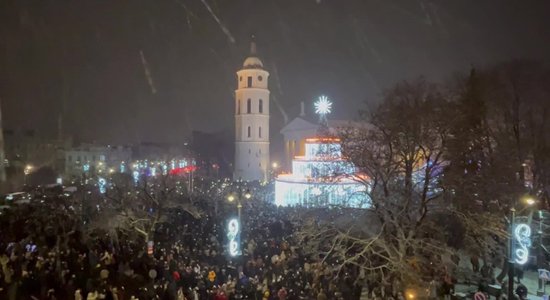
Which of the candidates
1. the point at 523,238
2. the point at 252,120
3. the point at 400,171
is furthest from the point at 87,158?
the point at 523,238

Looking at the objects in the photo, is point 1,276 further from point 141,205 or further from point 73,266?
point 141,205

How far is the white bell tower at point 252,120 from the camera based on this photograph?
5700 cm

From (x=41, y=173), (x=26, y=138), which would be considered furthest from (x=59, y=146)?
(x=41, y=173)

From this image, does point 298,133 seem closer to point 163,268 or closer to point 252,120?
point 252,120

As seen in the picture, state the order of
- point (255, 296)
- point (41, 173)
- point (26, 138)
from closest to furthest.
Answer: point (255, 296)
point (41, 173)
point (26, 138)

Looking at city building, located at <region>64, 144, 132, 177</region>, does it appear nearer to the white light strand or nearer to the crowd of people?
the crowd of people

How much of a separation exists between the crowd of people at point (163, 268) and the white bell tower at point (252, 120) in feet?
127

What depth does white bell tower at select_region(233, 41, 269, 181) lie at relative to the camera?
57.0m

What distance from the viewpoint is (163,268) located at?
1312 cm

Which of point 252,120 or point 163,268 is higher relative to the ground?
point 252,120

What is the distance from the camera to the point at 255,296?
11.8 m

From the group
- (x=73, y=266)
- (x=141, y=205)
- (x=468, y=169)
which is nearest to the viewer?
(x=73, y=266)

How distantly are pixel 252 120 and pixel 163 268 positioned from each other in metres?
44.7

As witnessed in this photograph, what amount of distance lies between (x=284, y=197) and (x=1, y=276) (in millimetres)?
24116
